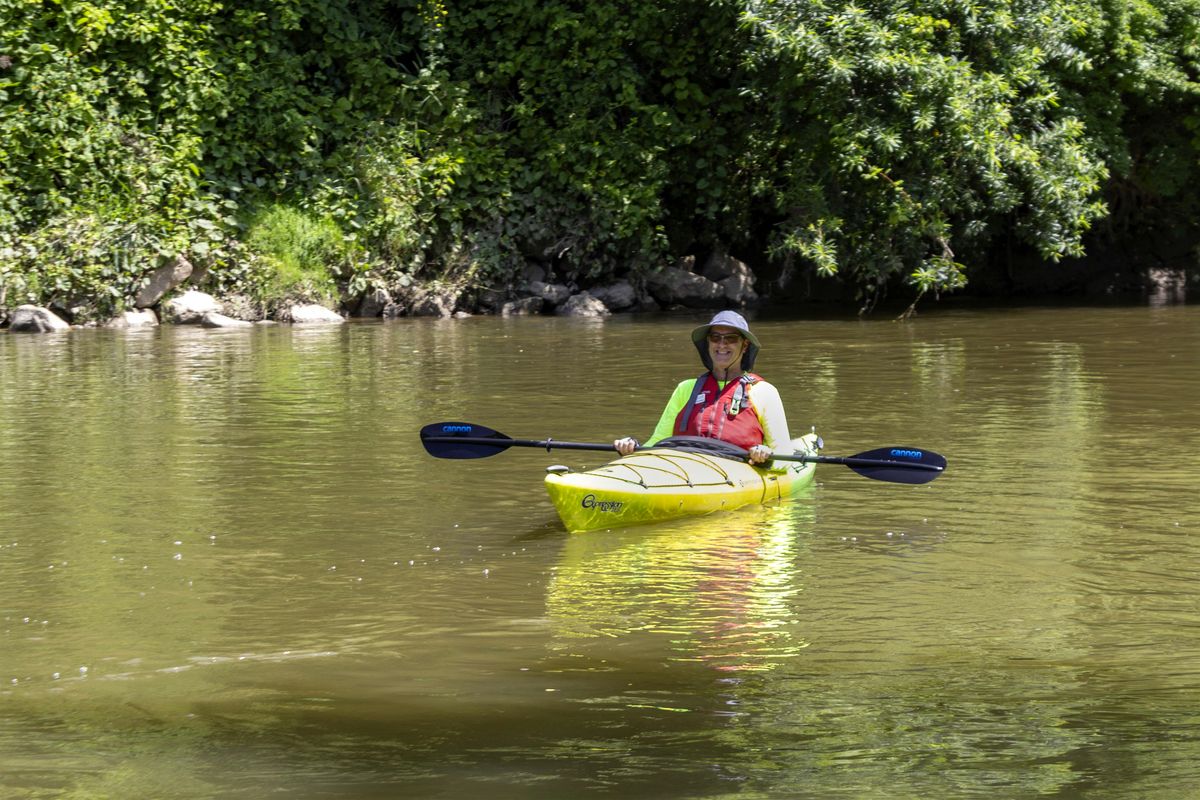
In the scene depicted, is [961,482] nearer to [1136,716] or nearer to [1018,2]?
[1136,716]

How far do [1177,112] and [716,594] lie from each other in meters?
17.3

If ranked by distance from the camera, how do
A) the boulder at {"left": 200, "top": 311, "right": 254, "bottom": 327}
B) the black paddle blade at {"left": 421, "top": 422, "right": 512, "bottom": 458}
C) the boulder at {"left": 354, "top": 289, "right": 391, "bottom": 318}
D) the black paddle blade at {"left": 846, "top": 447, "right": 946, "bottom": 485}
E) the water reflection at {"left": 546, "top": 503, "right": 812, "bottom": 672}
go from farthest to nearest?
the boulder at {"left": 354, "top": 289, "right": 391, "bottom": 318}
the boulder at {"left": 200, "top": 311, "right": 254, "bottom": 327}
the black paddle blade at {"left": 421, "top": 422, "right": 512, "bottom": 458}
the black paddle blade at {"left": 846, "top": 447, "right": 946, "bottom": 485}
the water reflection at {"left": 546, "top": 503, "right": 812, "bottom": 672}

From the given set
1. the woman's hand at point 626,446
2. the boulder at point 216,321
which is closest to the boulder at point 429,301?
the boulder at point 216,321

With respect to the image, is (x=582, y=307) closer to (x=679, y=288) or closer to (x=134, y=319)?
(x=679, y=288)

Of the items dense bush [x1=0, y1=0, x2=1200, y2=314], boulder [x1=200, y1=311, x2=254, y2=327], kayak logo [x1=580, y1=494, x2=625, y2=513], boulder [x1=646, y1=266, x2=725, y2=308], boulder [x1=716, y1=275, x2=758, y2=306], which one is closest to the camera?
kayak logo [x1=580, y1=494, x2=625, y2=513]

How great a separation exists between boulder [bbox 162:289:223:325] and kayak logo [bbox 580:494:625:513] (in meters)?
12.7

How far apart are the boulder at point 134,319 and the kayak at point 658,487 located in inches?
485

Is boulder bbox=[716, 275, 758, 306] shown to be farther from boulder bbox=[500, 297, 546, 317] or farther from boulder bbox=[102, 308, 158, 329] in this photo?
boulder bbox=[102, 308, 158, 329]

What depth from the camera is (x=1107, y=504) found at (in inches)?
274

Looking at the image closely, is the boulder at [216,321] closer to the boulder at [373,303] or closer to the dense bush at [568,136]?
the dense bush at [568,136]

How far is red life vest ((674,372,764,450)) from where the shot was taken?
7.43 m

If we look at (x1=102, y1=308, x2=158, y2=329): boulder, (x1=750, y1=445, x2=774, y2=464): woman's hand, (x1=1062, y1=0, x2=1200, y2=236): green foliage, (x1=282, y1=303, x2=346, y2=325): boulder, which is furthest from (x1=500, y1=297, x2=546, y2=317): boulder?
(x1=750, y1=445, x2=774, y2=464): woman's hand

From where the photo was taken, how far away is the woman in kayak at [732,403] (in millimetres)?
7406

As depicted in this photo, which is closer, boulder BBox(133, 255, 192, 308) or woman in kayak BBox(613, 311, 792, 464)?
woman in kayak BBox(613, 311, 792, 464)
